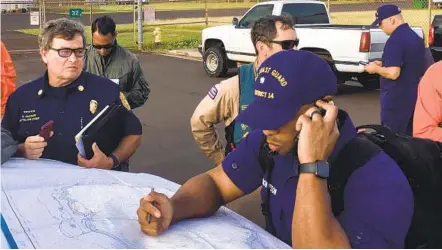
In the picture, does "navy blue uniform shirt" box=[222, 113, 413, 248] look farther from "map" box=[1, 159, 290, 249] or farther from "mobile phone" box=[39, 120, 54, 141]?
"mobile phone" box=[39, 120, 54, 141]

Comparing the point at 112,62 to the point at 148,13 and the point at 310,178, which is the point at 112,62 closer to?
the point at 310,178

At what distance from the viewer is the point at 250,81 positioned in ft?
13.2

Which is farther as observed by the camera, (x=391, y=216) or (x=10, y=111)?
(x=10, y=111)

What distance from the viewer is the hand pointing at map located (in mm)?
2180

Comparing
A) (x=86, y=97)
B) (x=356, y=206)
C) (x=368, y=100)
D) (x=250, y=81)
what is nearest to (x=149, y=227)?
(x=356, y=206)

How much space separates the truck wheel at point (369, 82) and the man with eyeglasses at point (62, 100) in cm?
1065

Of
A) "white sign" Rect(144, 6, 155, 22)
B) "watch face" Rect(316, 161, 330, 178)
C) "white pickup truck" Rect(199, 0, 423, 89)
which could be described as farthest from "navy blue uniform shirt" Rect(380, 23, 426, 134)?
"white sign" Rect(144, 6, 155, 22)

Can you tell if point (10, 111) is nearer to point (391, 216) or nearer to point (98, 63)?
point (98, 63)

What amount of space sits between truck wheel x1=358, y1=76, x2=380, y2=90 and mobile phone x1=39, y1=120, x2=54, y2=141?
432 inches

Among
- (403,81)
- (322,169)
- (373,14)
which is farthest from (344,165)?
(373,14)

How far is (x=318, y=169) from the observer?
2107 millimetres

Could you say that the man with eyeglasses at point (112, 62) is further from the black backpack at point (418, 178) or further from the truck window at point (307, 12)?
the truck window at point (307, 12)

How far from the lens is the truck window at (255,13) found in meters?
14.5

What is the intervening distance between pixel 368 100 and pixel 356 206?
1065cm
